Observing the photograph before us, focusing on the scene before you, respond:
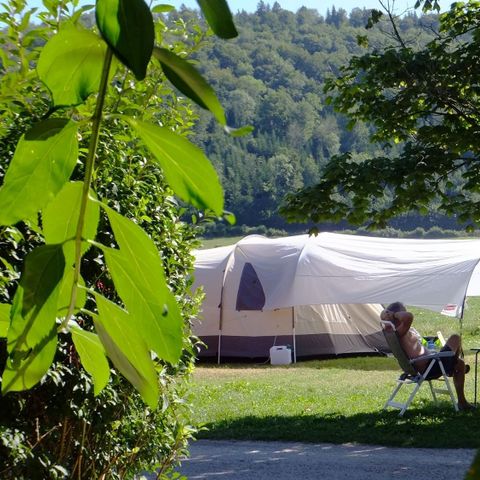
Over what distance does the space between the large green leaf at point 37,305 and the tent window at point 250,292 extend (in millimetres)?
12177

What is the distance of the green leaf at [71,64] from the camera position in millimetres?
303

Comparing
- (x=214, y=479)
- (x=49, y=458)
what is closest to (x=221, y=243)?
(x=214, y=479)

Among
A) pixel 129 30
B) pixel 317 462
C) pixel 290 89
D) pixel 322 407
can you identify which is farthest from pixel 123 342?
pixel 322 407

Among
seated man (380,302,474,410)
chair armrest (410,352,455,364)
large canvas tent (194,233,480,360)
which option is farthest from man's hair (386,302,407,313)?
large canvas tent (194,233,480,360)

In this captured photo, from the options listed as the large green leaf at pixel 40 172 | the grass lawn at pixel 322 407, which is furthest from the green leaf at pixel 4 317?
the grass lawn at pixel 322 407

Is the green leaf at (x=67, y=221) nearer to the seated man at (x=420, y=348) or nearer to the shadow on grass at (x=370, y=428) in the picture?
the shadow on grass at (x=370, y=428)

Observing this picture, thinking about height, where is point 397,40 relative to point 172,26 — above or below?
above

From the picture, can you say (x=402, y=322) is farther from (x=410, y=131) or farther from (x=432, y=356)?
(x=410, y=131)

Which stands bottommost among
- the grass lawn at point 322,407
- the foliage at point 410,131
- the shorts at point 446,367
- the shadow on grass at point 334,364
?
the shadow on grass at point 334,364

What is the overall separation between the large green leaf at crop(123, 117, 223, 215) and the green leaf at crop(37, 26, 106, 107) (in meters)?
0.02

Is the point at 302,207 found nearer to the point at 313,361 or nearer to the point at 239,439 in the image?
the point at 239,439

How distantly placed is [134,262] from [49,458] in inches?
97.3

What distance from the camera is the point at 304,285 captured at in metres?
12.0

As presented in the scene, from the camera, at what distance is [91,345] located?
412 millimetres
